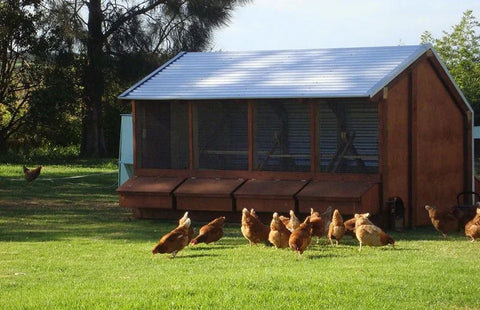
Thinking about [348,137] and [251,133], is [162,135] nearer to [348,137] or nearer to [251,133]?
[251,133]

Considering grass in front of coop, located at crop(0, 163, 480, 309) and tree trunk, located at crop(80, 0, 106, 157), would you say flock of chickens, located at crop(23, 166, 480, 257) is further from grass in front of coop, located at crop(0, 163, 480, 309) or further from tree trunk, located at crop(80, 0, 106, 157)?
tree trunk, located at crop(80, 0, 106, 157)

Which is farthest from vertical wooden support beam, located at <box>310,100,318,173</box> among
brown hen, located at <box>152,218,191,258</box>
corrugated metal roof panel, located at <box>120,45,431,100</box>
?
brown hen, located at <box>152,218,191,258</box>

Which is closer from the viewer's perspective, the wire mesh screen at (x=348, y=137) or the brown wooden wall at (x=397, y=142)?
the brown wooden wall at (x=397, y=142)

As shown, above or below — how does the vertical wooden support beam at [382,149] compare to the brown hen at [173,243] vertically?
above

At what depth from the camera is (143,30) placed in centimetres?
4441

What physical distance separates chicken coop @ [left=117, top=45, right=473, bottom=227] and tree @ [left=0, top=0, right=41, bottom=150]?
18967mm

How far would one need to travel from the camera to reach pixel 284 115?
20.8 m

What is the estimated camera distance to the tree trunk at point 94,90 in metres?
43.1

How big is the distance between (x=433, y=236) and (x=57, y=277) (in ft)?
27.6

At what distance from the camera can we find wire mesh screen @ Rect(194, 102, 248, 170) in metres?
21.2

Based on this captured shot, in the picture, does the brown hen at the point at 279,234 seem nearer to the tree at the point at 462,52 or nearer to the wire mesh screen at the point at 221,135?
the wire mesh screen at the point at 221,135

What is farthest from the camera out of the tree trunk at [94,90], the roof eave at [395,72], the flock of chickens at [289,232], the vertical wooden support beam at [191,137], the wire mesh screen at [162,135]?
the tree trunk at [94,90]

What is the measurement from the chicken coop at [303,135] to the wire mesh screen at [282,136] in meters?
0.02

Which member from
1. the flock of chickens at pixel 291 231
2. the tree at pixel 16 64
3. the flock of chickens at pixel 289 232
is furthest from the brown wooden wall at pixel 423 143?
the tree at pixel 16 64
